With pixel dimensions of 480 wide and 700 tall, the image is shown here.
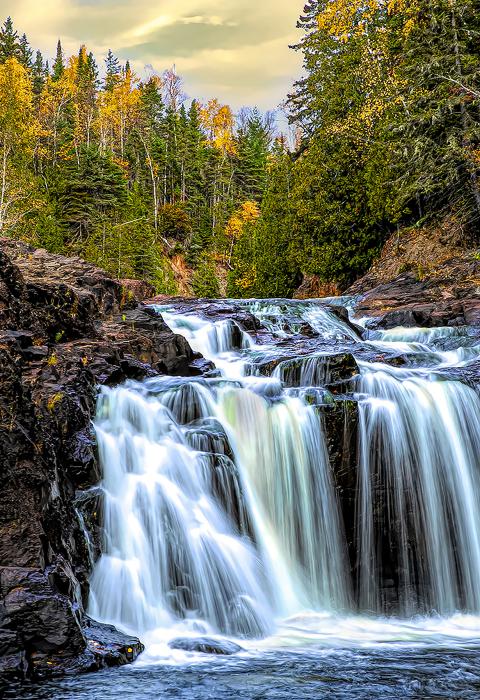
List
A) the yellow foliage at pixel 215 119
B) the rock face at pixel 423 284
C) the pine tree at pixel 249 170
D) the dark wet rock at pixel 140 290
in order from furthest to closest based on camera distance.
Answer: the yellow foliage at pixel 215 119, the pine tree at pixel 249 170, the dark wet rock at pixel 140 290, the rock face at pixel 423 284

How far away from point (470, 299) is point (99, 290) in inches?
394

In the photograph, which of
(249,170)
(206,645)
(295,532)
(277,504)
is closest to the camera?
(206,645)

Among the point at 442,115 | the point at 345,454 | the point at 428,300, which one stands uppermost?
the point at 442,115

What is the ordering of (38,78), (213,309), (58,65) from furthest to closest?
(58,65) → (38,78) → (213,309)

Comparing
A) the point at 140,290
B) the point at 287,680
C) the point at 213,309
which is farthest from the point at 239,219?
the point at 287,680

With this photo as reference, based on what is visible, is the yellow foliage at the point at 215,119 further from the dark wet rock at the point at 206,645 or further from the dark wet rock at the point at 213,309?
the dark wet rock at the point at 206,645

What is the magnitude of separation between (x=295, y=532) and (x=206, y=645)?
7.77 feet

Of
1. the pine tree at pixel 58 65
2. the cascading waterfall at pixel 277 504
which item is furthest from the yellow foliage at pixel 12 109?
the pine tree at pixel 58 65

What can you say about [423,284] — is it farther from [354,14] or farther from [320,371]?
[354,14]

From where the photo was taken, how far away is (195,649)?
199 inches

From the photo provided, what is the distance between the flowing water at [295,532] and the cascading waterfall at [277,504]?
0.02 m

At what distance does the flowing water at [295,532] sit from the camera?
15.3 feet

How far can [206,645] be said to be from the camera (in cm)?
509

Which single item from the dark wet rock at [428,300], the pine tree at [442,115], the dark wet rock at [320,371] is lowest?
the dark wet rock at [320,371]
